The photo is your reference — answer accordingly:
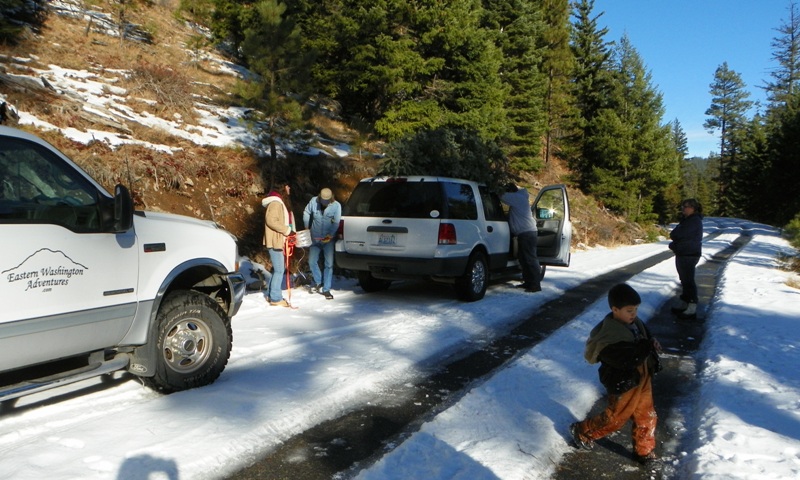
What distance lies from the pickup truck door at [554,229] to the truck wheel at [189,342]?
8.07m

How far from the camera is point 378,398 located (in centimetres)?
501

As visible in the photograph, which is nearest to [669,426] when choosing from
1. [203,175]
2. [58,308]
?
[58,308]

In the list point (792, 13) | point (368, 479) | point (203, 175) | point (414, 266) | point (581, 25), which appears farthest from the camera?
point (792, 13)

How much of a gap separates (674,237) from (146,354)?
26.3 feet

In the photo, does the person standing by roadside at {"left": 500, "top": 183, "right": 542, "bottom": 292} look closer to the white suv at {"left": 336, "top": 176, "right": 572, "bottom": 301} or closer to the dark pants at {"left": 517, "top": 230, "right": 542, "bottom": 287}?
the dark pants at {"left": 517, "top": 230, "right": 542, "bottom": 287}

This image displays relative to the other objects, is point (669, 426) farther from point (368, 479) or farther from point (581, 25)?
point (581, 25)

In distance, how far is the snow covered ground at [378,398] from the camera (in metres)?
3.70

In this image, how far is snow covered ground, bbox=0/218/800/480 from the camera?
3.70 m

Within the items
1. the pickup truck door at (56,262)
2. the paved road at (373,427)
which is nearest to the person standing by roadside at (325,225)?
the paved road at (373,427)

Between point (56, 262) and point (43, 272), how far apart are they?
0.11 meters

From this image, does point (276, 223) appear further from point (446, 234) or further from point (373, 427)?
point (373, 427)

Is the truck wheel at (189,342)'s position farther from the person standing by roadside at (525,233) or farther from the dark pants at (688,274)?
the dark pants at (688,274)

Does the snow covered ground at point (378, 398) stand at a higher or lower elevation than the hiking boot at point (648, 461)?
higher

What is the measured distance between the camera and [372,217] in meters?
9.25
